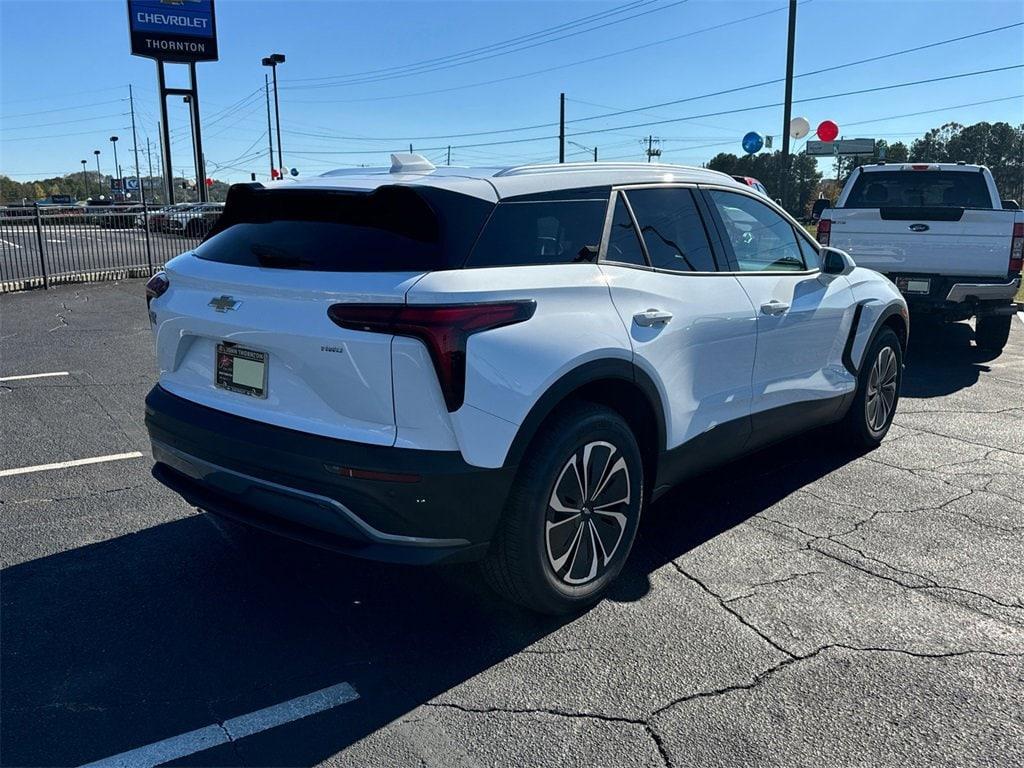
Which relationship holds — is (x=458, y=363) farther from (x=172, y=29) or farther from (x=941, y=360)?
(x=172, y=29)

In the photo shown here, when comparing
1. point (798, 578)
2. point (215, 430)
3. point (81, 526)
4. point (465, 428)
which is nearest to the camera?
point (465, 428)

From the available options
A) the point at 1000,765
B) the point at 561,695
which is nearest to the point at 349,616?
the point at 561,695

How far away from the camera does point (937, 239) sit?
8.89 meters

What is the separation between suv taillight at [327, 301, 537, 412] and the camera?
2803 millimetres

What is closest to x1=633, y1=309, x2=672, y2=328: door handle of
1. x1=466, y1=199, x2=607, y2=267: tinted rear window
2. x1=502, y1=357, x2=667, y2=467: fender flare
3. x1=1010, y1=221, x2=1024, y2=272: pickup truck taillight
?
x1=502, y1=357, x2=667, y2=467: fender flare

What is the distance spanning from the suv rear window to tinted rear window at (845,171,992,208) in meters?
7.89

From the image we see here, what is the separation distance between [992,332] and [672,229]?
727 cm

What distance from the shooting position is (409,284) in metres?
2.85

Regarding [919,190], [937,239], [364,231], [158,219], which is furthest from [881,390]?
[158,219]

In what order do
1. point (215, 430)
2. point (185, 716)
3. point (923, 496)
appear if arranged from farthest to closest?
point (923, 496)
point (215, 430)
point (185, 716)

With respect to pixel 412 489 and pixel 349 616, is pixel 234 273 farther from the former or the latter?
pixel 349 616

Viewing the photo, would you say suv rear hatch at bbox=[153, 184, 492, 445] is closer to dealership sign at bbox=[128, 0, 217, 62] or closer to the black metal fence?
the black metal fence

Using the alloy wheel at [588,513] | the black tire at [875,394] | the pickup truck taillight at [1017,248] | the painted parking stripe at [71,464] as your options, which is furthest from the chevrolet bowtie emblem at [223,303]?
the pickup truck taillight at [1017,248]

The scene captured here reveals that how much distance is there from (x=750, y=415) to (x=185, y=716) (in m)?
2.96
